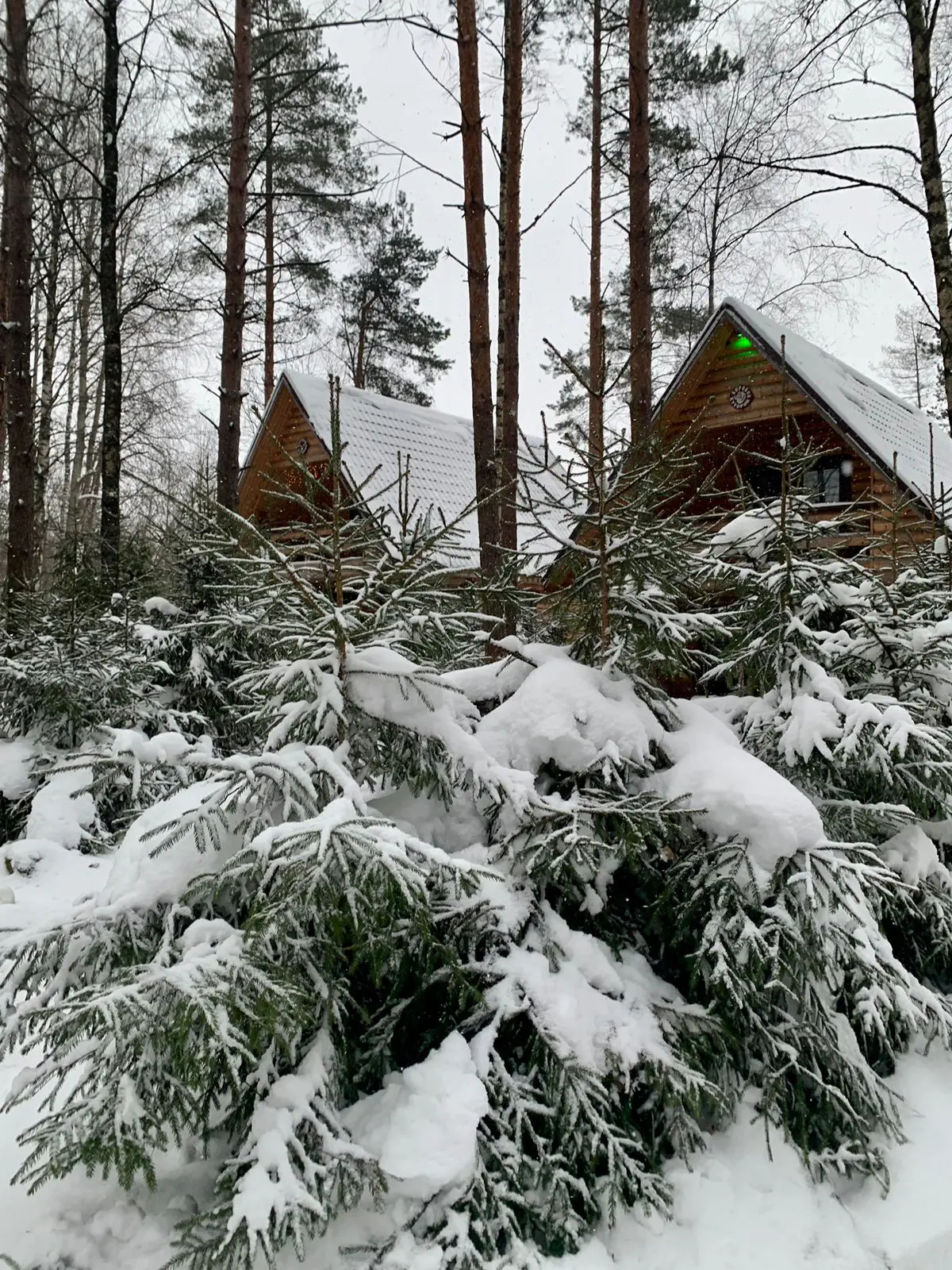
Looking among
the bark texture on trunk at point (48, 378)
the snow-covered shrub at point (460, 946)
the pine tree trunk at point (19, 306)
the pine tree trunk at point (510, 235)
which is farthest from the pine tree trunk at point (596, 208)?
the snow-covered shrub at point (460, 946)

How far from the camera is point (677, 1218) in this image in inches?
92.9

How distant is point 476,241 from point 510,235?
1.07 ft

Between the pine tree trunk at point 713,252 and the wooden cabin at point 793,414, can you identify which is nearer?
the wooden cabin at point 793,414

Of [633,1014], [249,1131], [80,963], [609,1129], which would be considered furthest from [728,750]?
[80,963]

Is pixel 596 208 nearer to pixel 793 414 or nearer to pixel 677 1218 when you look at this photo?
pixel 793 414

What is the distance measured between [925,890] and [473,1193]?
2321 mm

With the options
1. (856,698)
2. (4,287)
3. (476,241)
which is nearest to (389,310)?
(4,287)

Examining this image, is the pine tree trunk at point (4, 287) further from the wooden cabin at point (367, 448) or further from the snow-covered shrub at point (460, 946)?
the snow-covered shrub at point (460, 946)

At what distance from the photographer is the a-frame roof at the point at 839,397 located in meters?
9.13

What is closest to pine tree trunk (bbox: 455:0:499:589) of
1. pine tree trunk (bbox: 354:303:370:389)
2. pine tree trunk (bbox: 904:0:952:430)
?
pine tree trunk (bbox: 904:0:952:430)

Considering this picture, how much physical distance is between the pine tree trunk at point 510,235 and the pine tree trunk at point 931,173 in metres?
3.50

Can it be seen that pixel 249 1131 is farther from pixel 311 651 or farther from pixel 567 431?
pixel 567 431

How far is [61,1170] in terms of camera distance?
2.01m

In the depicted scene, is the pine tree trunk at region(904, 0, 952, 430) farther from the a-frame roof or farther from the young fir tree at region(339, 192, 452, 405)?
the young fir tree at region(339, 192, 452, 405)
